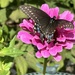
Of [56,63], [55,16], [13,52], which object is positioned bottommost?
[56,63]

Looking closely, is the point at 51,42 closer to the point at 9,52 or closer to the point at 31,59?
the point at 9,52

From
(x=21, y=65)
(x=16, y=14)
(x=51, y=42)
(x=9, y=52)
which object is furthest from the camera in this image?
(x=16, y=14)

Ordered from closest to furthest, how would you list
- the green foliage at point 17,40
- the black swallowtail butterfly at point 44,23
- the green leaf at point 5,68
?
the green leaf at point 5,68
the black swallowtail butterfly at point 44,23
the green foliage at point 17,40

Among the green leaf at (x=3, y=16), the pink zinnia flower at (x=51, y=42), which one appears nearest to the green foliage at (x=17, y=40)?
the green leaf at (x=3, y=16)

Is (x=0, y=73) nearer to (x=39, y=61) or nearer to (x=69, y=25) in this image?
(x=69, y=25)

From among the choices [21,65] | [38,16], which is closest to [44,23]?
[38,16]

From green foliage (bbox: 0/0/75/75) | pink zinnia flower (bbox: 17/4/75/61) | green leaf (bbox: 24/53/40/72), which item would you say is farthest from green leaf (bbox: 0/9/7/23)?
pink zinnia flower (bbox: 17/4/75/61)

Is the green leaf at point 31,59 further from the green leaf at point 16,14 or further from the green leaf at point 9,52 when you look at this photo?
the green leaf at point 9,52

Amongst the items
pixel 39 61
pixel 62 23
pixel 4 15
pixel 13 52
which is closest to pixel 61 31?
pixel 62 23

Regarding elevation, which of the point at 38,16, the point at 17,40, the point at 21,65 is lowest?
the point at 21,65
